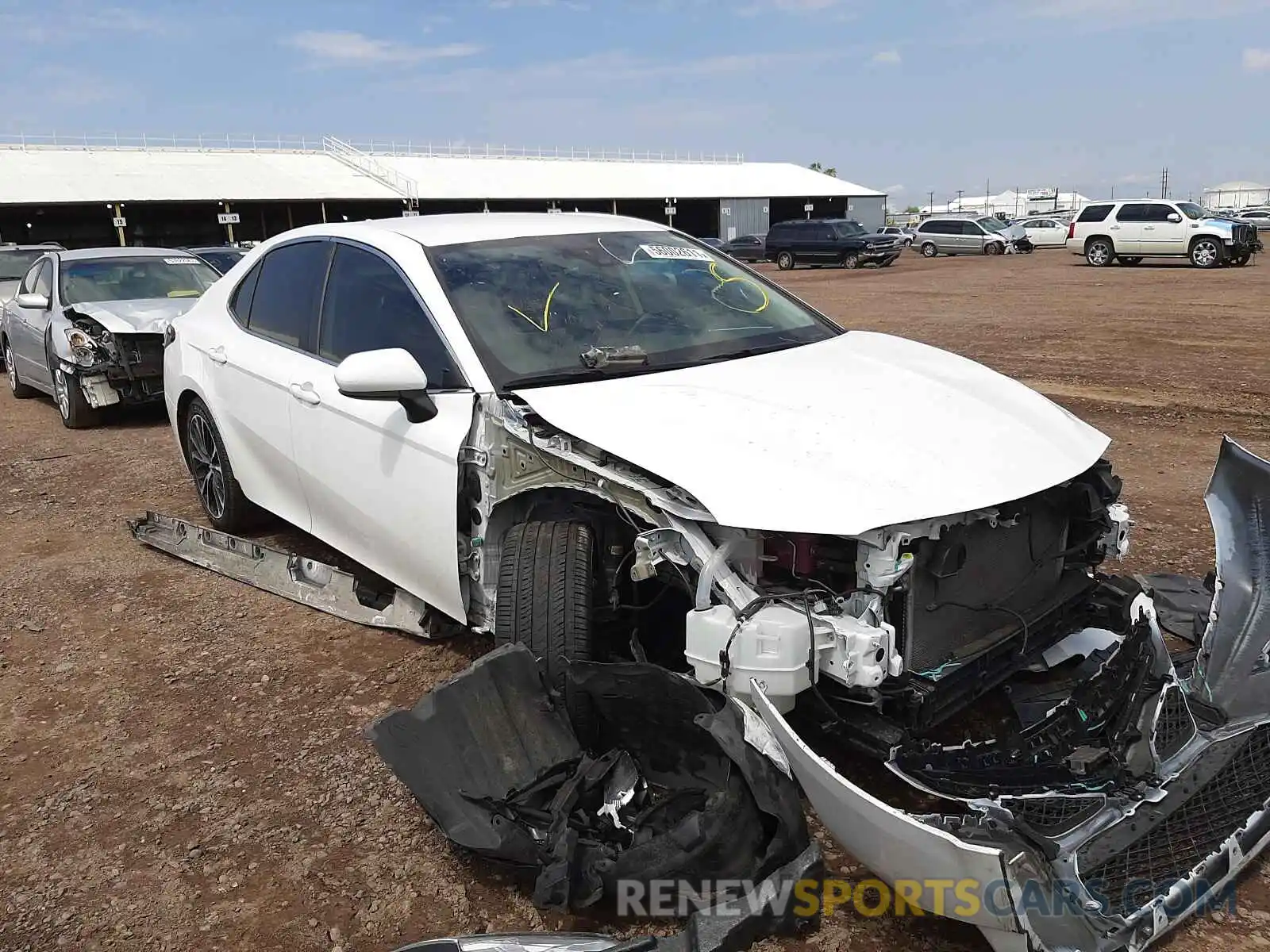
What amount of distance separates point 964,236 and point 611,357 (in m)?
35.4

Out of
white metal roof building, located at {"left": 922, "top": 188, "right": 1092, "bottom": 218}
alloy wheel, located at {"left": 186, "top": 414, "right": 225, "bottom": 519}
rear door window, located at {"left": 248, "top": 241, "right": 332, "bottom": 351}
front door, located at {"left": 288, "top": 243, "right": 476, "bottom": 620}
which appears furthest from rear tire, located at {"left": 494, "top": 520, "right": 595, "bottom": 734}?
white metal roof building, located at {"left": 922, "top": 188, "right": 1092, "bottom": 218}

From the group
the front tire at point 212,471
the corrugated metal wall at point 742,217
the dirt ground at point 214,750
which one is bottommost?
the dirt ground at point 214,750

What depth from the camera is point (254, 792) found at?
10.2ft

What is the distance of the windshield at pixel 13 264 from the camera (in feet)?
44.6

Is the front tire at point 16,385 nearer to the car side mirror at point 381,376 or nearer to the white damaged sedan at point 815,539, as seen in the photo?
the white damaged sedan at point 815,539

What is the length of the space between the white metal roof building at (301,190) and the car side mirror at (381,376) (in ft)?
109

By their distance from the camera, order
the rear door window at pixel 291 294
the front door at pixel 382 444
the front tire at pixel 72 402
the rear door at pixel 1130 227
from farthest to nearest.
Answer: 1. the rear door at pixel 1130 227
2. the front tire at pixel 72 402
3. the rear door window at pixel 291 294
4. the front door at pixel 382 444

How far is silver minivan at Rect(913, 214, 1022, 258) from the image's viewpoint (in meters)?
34.8

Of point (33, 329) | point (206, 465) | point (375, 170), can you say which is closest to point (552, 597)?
point (206, 465)

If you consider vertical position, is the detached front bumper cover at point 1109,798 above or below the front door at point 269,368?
below

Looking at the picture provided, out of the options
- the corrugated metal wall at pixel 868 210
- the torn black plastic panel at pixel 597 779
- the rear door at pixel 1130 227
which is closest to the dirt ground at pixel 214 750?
the torn black plastic panel at pixel 597 779

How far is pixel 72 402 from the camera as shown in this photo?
8.81 metres

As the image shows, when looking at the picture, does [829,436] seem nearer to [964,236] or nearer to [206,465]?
[206,465]

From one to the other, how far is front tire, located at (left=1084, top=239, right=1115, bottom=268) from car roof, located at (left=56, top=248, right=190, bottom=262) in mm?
22428
